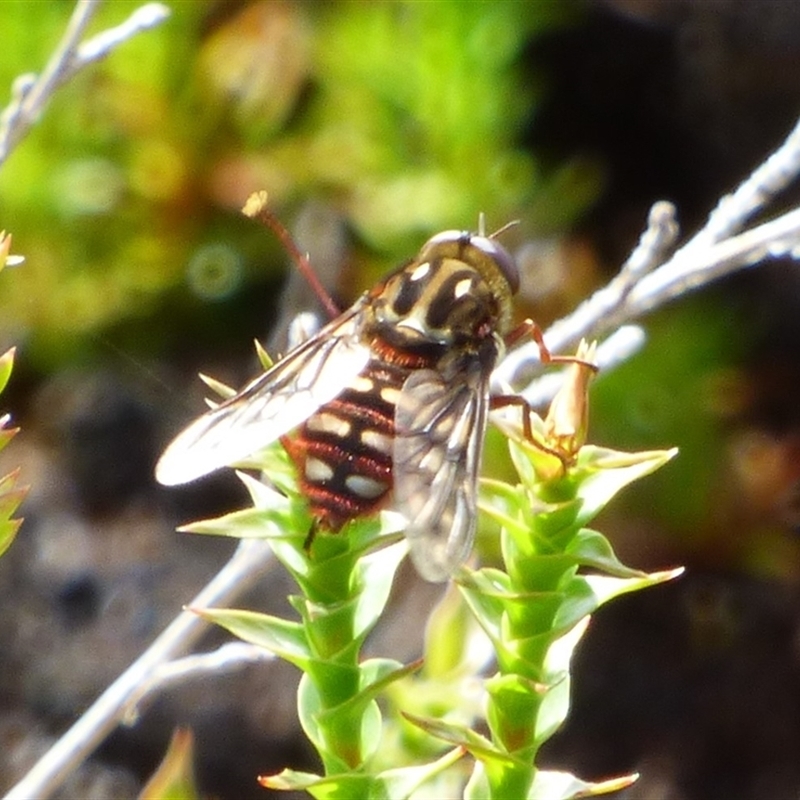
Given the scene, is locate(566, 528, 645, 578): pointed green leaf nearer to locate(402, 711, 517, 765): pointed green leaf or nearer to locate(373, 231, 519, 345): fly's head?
locate(402, 711, 517, 765): pointed green leaf

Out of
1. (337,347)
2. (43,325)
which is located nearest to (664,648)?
(43,325)

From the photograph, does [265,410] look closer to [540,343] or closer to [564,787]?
[540,343]

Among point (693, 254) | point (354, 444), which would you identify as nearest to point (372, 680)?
point (354, 444)

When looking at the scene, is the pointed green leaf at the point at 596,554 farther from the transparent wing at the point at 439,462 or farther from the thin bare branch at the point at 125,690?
the thin bare branch at the point at 125,690

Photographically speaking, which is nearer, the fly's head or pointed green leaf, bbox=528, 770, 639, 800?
pointed green leaf, bbox=528, 770, 639, 800

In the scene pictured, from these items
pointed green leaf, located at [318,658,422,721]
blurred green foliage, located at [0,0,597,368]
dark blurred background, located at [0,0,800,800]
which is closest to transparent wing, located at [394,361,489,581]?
pointed green leaf, located at [318,658,422,721]
